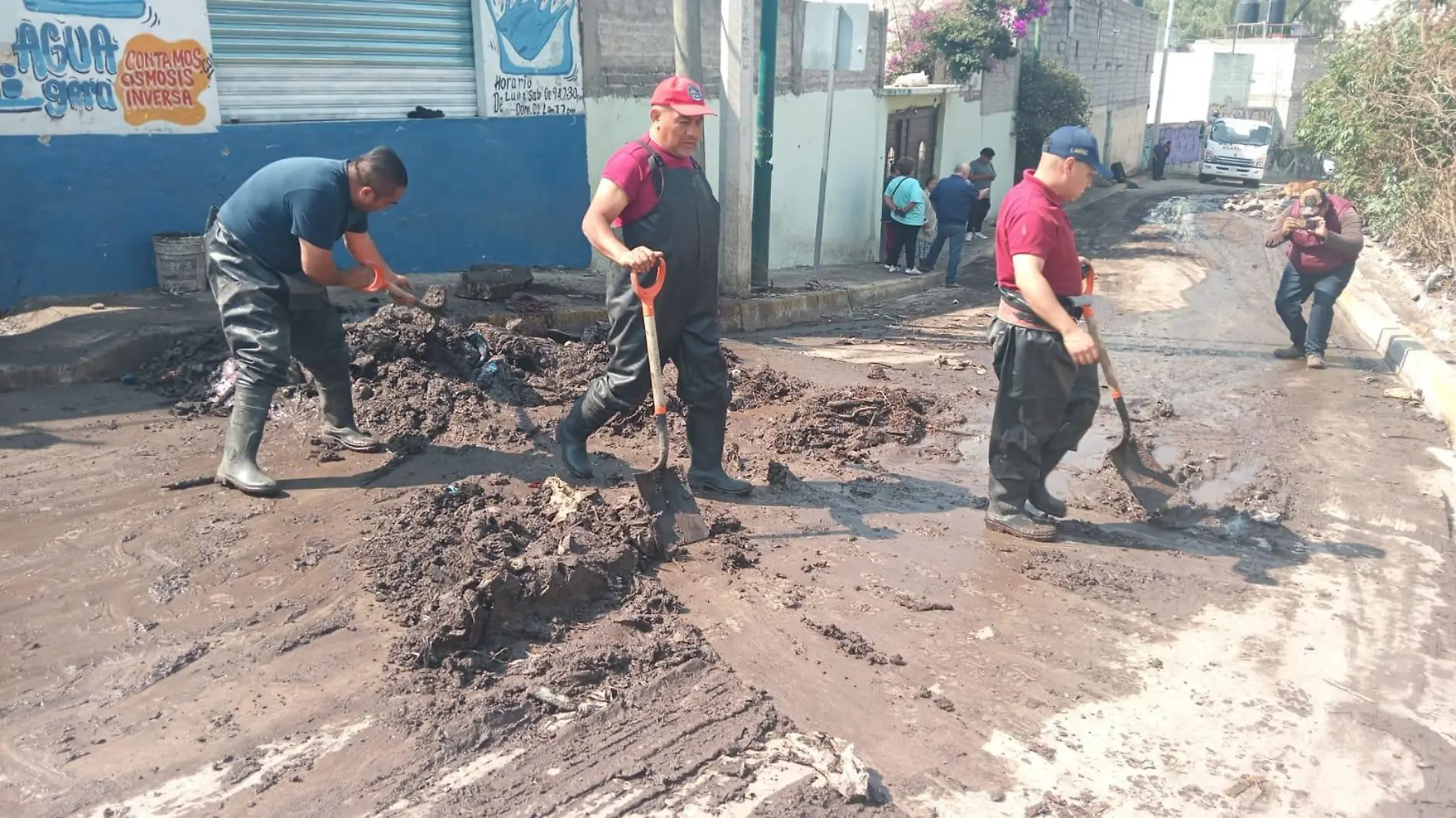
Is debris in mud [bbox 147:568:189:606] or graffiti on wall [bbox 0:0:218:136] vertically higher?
graffiti on wall [bbox 0:0:218:136]

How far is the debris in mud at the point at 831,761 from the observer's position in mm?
2967

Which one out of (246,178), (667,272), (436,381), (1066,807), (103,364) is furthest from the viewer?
(246,178)

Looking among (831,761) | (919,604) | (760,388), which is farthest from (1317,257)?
(831,761)

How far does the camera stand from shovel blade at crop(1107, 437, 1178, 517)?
5.13 m

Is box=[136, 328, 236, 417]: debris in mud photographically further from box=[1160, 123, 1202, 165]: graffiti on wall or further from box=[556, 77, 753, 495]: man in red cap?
box=[1160, 123, 1202, 165]: graffiti on wall

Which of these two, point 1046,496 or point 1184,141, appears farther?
point 1184,141

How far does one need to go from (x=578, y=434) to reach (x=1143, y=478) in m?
2.72

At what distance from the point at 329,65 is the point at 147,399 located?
4.23 metres

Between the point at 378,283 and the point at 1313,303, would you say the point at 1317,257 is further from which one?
the point at 378,283

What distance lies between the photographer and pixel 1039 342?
460 cm

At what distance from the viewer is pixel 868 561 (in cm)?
456

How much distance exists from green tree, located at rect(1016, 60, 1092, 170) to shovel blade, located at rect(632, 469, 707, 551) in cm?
2091

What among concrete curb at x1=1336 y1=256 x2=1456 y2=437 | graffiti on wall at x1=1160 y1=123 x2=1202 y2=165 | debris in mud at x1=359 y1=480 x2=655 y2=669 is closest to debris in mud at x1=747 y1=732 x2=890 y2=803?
debris in mud at x1=359 y1=480 x2=655 y2=669

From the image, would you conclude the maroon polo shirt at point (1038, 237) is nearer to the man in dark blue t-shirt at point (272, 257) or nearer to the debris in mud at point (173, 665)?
the man in dark blue t-shirt at point (272, 257)
